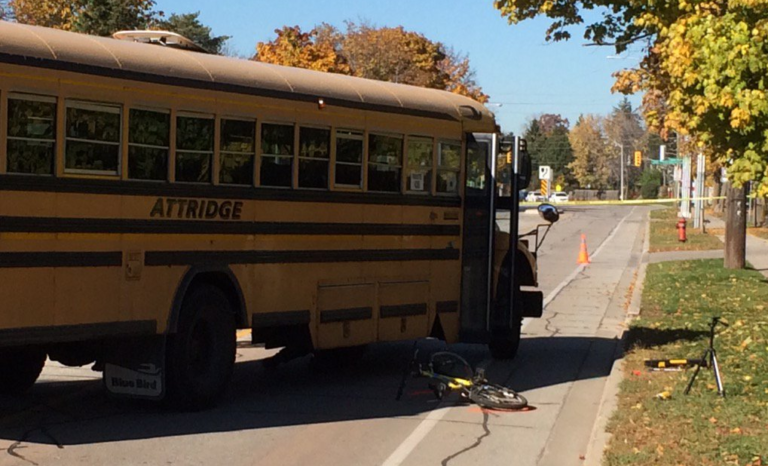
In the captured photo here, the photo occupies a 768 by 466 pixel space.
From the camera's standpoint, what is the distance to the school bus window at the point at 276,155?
1042 centimetres

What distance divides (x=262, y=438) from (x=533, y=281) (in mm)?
5683

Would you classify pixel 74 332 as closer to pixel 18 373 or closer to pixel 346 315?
pixel 18 373

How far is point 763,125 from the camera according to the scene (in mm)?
11367

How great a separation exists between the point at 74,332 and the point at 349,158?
3.52m

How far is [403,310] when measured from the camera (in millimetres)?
12031

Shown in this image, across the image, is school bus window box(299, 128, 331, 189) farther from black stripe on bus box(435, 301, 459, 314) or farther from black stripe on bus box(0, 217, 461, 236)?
black stripe on bus box(435, 301, 459, 314)

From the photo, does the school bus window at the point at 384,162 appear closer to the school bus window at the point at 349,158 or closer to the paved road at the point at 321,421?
the school bus window at the point at 349,158

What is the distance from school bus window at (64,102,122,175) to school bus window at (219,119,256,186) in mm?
1146

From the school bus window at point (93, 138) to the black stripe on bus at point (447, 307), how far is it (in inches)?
174

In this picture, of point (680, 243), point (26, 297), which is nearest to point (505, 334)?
point (26, 297)

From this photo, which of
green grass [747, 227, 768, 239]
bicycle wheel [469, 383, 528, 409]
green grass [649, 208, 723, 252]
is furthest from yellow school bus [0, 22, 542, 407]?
green grass [747, 227, 768, 239]

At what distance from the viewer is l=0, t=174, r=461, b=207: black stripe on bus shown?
27.6 ft

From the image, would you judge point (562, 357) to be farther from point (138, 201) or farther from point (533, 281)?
point (138, 201)

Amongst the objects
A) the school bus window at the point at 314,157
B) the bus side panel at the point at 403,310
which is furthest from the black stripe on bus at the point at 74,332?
the bus side panel at the point at 403,310
